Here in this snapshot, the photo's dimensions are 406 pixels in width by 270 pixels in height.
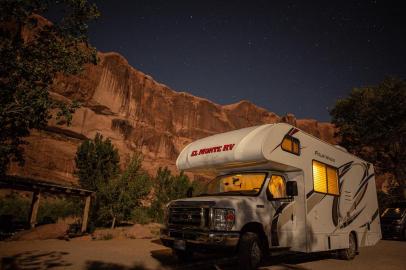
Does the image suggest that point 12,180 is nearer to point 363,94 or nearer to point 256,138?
point 256,138

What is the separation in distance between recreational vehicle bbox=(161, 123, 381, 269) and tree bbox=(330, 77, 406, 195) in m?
20.6

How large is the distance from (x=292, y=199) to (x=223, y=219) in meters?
2.14

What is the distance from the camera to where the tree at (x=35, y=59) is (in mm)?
11633

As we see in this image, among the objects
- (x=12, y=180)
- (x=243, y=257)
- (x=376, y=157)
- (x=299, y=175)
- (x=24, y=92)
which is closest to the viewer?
(x=243, y=257)

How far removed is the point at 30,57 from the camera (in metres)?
12.5

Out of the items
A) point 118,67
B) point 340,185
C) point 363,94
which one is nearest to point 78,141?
point 118,67

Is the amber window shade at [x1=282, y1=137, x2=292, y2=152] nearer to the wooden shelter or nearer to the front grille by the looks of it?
the front grille

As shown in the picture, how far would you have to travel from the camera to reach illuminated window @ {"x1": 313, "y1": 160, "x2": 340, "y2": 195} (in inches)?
303

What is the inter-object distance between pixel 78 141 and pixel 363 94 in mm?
45841

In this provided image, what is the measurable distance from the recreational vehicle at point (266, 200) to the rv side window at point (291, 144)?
25mm

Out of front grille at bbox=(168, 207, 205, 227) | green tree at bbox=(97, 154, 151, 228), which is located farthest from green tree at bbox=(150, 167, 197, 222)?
front grille at bbox=(168, 207, 205, 227)

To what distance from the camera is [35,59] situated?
1238 centimetres

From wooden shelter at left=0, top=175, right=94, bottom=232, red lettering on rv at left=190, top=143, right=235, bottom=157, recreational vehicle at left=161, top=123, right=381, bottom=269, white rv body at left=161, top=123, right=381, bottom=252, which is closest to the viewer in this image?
recreational vehicle at left=161, top=123, right=381, bottom=269

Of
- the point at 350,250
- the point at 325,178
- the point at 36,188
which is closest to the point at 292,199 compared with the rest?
the point at 325,178
